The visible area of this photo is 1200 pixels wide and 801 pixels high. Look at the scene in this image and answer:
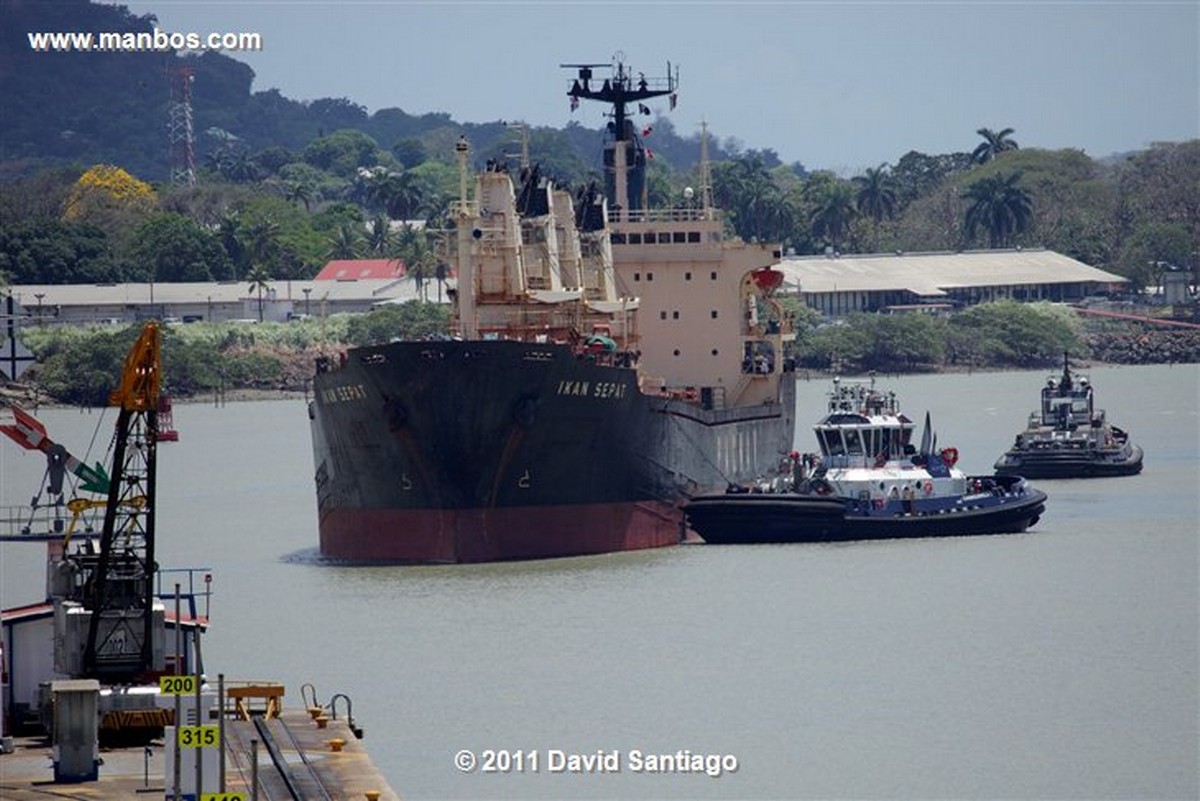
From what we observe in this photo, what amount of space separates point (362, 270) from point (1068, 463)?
3759 inches

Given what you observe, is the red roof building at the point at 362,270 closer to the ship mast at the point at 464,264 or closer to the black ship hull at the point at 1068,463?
the black ship hull at the point at 1068,463

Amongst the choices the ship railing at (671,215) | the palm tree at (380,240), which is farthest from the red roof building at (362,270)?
the ship railing at (671,215)

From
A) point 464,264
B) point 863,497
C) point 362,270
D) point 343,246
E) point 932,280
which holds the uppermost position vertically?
point 343,246

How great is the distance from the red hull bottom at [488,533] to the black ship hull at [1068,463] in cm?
2359

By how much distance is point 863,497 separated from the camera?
211ft

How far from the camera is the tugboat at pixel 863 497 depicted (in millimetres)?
63250

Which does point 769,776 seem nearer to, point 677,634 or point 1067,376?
point 677,634

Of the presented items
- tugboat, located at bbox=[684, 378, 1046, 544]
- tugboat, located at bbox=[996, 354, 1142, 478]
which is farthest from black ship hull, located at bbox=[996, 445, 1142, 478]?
tugboat, located at bbox=[684, 378, 1046, 544]

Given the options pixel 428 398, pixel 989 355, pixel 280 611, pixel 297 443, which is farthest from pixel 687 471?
pixel 989 355

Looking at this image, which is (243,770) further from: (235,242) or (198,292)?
(235,242)

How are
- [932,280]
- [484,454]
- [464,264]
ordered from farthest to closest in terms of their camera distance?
[932,280], [464,264], [484,454]

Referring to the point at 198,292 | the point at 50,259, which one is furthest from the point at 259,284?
the point at 50,259

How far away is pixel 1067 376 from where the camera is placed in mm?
86562

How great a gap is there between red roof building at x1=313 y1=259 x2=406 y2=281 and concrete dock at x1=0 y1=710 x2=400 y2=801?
13542 centimetres
